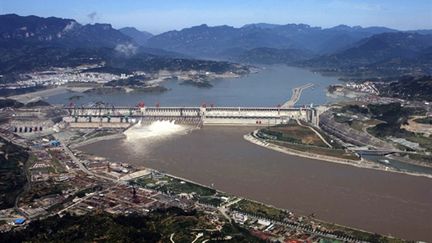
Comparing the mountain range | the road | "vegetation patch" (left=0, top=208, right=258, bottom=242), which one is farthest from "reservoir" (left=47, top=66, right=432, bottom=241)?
the mountain range

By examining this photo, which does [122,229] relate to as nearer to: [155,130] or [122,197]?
[122,197]

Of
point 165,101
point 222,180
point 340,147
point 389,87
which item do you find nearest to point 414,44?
point 389,87

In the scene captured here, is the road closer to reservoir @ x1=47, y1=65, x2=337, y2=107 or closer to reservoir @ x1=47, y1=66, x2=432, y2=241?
reservoir @ x1=47, y1=65, x2=337, y2=107

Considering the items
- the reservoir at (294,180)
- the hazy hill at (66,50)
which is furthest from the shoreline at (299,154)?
the hazy hill at (66,50)

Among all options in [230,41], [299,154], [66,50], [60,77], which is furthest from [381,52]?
[299,154]

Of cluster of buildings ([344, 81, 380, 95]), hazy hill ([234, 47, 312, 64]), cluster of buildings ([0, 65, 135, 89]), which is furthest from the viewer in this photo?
hazy hill ([234, 47, 312, 64])
